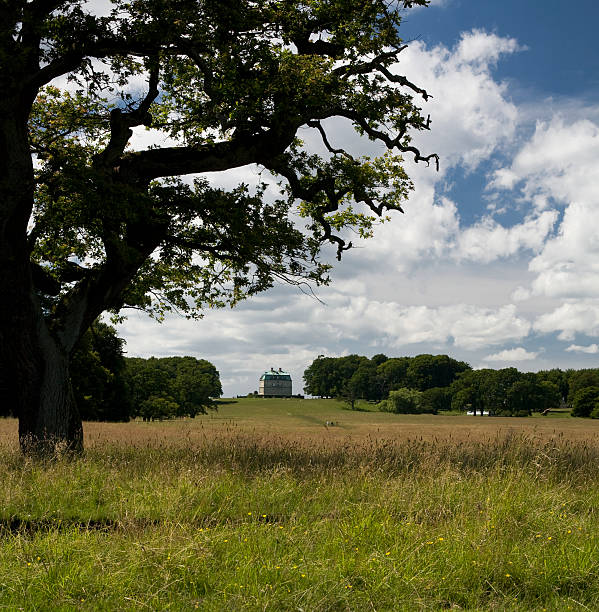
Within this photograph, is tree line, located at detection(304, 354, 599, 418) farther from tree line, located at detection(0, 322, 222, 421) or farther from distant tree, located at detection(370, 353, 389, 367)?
tree line, located at detection(0, 322, 222, 421)

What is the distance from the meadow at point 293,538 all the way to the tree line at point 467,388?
287 ft

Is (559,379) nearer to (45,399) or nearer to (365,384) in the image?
(365,384)

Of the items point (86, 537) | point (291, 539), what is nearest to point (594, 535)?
point (291, 539)

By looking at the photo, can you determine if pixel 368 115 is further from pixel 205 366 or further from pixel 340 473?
pixel 205 366

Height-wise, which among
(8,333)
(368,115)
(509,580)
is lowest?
(509,580)

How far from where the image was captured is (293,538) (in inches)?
236

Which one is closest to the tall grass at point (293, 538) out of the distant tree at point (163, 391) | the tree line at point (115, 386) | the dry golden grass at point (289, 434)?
the dry golden grass at point (289, 434)

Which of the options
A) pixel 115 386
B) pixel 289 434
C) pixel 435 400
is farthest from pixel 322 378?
pixel 289 434

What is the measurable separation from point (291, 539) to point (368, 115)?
11.1 metres

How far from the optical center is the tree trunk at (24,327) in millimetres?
12109

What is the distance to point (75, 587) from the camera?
4.98 meters

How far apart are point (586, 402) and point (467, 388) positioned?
22118 millimetres

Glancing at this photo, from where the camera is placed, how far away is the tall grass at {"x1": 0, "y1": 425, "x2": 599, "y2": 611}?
4.91 meters

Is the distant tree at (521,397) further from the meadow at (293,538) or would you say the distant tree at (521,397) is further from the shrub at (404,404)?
the meadow at (293,538)
